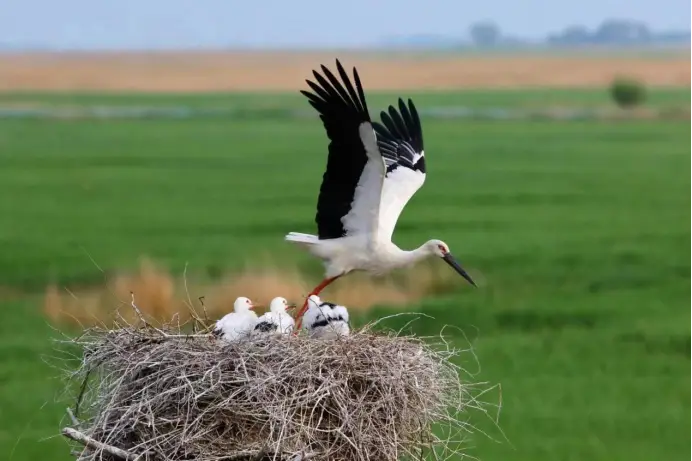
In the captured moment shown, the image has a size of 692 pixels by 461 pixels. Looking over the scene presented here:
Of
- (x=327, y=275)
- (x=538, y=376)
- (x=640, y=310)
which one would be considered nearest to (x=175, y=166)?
(x=640, y=310)

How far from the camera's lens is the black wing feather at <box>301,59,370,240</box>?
728 centimetres

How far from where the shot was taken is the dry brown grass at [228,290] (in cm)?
→ 1483

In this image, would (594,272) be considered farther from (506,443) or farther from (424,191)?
(424,191)

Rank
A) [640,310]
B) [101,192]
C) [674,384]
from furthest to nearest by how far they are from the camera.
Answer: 1. [101,192]
2. [640,310]
3. [674,384]

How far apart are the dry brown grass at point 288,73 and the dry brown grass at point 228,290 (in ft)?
220

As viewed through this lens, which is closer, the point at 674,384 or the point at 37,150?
the point at 674,384

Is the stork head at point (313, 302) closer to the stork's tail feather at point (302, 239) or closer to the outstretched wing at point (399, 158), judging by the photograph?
the stork's tail feather at point (302, 239)

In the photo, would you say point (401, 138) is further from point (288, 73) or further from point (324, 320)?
point (288, 73)

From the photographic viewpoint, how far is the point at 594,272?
2030cm

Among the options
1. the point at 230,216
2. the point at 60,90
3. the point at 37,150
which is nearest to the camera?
the point at 230,216

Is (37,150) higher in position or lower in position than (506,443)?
lower

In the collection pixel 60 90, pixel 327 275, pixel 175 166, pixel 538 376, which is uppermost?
pixel 327 275

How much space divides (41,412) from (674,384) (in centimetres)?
564

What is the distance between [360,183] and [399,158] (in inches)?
52.2
